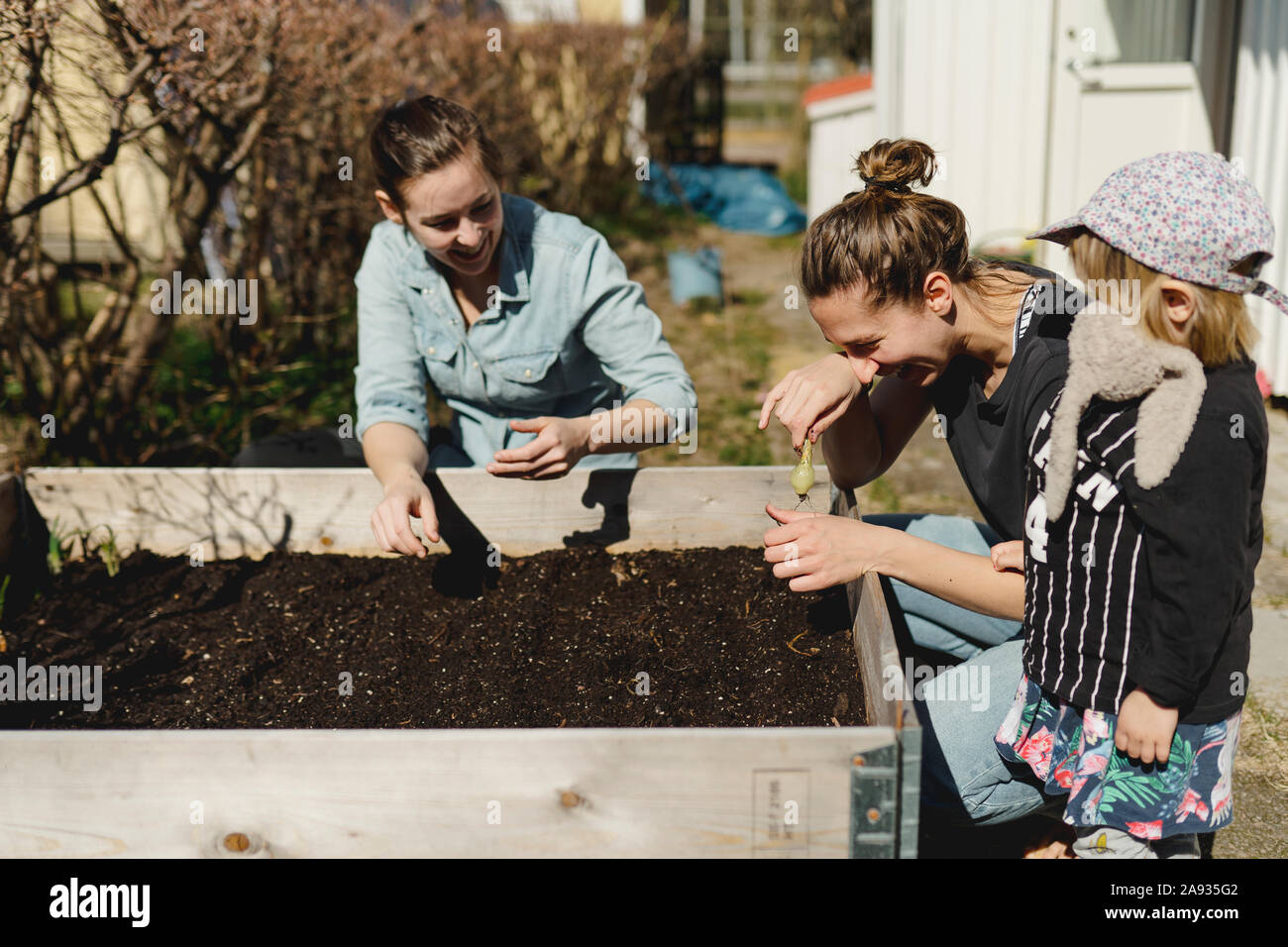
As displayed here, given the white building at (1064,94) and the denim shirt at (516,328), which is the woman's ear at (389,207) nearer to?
the denim shirt at (516,328)

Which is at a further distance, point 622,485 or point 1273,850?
point 622,485

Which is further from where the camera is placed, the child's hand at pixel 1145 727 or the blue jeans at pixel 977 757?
the blue jeans at pixel 977 757

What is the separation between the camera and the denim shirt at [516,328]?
105 inches

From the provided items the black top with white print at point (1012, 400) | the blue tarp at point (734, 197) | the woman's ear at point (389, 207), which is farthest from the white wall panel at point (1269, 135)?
the blue tarp at point (734, 197)

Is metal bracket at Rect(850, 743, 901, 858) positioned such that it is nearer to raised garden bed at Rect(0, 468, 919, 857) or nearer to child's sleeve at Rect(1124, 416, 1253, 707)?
raised garden bed at Rect(0, 468, 919, 857)

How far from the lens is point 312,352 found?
477cm

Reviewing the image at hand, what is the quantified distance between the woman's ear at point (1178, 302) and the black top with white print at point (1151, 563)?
9 centimetres

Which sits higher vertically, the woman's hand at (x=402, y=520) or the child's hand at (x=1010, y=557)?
the child's hand at (x=1010, y=557)

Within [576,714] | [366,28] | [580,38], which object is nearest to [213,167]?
[366,28]

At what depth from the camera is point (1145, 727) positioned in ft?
5.21

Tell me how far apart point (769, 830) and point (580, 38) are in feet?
27.0

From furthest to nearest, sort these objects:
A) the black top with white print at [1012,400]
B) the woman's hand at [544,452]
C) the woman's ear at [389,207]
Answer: the woman's ear at [389,207]
the woman's hand at [544,452]
the black top with white print at [1012,400]

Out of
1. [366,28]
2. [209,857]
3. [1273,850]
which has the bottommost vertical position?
[1273,850]
